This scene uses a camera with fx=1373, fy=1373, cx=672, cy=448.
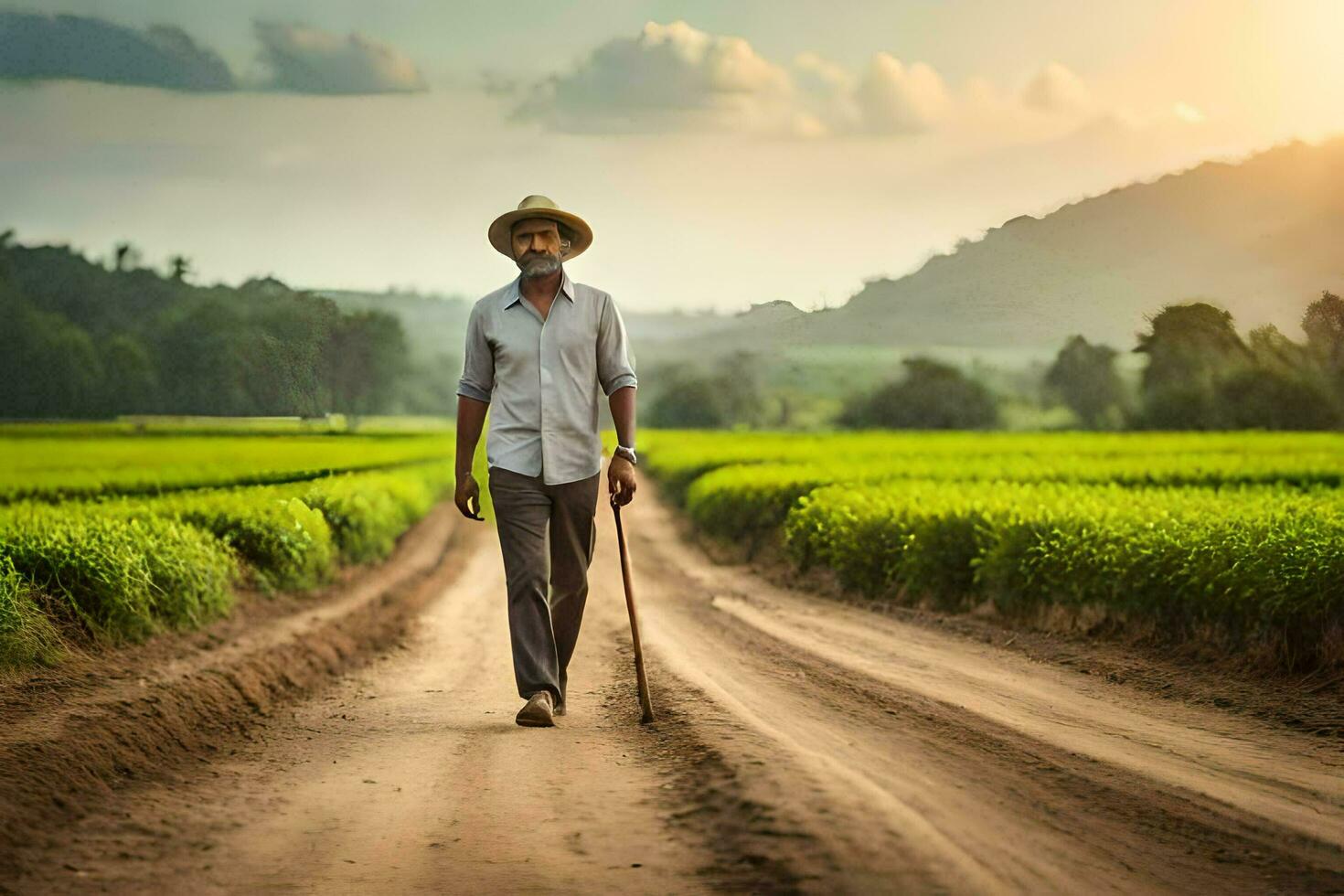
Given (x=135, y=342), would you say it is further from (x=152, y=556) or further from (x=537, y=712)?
(x=537, y=712)

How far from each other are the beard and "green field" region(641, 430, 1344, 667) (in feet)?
16.0

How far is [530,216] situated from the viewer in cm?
681

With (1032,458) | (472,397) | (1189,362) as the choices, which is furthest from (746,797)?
(1032,458)

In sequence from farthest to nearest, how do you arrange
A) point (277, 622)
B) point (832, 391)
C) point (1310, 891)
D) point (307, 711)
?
point (832, 391), point (277, 622), point (307, 711), point (1310, 891)

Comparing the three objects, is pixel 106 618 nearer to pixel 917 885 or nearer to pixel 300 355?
pixel 300 355

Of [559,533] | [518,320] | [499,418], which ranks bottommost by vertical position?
[559,533]

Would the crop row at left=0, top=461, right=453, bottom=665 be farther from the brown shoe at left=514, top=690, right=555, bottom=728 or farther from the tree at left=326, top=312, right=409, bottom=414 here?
the brown shoe at left=514, top=690, right=555, bottom=728

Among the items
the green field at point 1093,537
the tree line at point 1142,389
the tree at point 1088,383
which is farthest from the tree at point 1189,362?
the green field at point 1093,537

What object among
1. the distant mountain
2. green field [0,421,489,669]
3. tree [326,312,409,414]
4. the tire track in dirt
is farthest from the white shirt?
tree [326,312,409,414]

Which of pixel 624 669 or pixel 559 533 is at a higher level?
pixel 559 533

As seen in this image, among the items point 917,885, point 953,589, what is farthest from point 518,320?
point 953,589

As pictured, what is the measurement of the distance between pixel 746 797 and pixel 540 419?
250 cm

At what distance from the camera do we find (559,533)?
22.8 feet

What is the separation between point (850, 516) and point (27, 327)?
28.5 ft
